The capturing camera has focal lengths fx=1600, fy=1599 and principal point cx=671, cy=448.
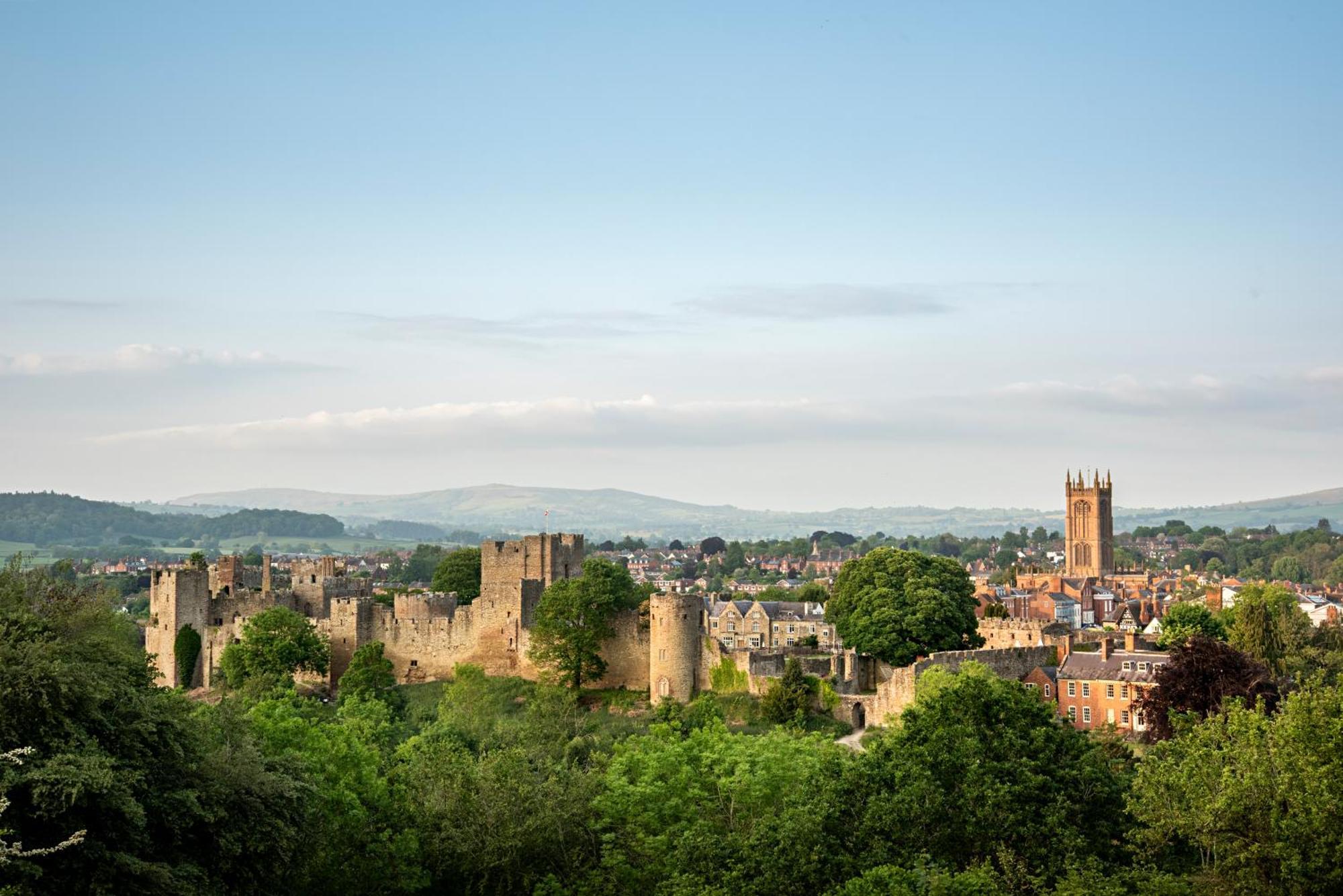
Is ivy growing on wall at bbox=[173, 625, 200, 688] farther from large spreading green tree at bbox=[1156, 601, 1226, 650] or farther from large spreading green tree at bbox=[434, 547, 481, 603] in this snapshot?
large spreading green tree at bbox=[1156, 601, 1226, 650]

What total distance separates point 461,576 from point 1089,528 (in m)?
93.0

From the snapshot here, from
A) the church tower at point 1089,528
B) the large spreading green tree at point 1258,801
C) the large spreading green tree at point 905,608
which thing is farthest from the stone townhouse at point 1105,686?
the church tower at point 1089,528

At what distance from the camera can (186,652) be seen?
59.6 metres

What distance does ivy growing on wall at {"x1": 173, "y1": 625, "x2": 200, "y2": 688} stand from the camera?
59.4 metres

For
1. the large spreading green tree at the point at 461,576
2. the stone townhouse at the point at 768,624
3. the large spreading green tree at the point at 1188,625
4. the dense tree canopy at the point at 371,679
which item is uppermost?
the large spreading green tree at the point at 461,576

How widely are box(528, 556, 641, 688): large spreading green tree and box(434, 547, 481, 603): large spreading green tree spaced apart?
43.2 ft

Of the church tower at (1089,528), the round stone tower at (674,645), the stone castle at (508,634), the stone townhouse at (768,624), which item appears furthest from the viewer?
the church tower at (1089,528)

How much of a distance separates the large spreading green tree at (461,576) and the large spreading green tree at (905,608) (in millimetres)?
16936

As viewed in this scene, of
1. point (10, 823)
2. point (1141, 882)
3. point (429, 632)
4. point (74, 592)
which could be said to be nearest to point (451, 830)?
point (74, 592)

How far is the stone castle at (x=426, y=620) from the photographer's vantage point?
2202 inches

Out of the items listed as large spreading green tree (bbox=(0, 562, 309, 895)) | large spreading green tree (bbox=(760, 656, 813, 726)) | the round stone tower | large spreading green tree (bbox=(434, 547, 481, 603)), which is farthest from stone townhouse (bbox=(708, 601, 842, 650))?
large spreading green tree (bbox=(0, 562, 309, 895))

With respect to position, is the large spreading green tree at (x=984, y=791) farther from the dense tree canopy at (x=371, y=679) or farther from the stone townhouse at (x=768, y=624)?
the dense tree canopy at (x=371, y=679)

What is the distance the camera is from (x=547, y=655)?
181 feet

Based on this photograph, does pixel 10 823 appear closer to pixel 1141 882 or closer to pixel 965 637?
pixel 1141 882
